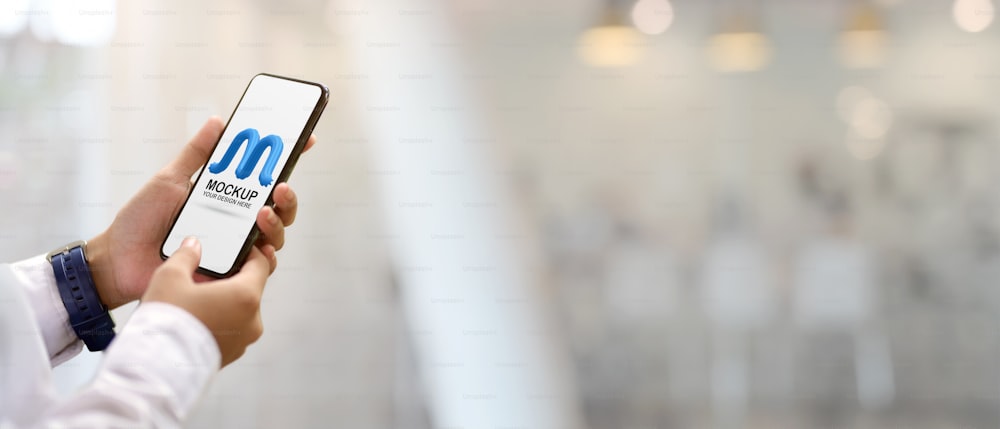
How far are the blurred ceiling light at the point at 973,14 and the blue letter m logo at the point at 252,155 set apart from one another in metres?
1.90

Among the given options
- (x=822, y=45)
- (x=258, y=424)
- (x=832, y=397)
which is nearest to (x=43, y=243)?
(x=258, y=424)

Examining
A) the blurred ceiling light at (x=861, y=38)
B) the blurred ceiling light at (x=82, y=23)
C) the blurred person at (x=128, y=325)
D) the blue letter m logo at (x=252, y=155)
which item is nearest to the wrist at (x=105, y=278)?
the blurred person at (x=128, y=325)

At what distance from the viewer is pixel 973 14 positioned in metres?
1.88

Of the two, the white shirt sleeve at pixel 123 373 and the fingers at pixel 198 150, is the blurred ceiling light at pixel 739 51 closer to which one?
the fingers at pixel 198 150

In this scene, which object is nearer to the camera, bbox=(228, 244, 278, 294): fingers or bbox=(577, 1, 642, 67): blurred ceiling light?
bbox=(228, 244, 278, 294): fingers

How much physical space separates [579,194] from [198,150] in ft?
4.31

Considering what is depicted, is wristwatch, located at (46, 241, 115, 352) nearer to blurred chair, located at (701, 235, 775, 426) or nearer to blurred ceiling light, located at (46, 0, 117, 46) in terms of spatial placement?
blurred ceiling light, located at (46, 0, 117, 46)

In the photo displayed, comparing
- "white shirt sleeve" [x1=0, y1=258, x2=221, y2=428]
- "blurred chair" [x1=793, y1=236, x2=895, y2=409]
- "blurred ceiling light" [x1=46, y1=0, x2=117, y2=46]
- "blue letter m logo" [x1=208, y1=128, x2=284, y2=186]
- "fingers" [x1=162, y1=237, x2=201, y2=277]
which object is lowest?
"blurred chair" [x1=793, y1=236, x2=895, y2=409]

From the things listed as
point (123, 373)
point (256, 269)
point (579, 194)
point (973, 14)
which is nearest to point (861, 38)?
point (973, 14)

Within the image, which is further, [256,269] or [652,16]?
[652,16]

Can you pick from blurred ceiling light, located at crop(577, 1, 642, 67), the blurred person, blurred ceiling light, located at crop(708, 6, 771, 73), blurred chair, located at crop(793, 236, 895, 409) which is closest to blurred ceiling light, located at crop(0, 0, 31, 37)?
the blurred person

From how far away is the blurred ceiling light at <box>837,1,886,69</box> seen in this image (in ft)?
6.12

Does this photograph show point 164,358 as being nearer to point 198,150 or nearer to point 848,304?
point 198,150

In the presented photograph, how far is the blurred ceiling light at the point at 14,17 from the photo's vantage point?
107cm
